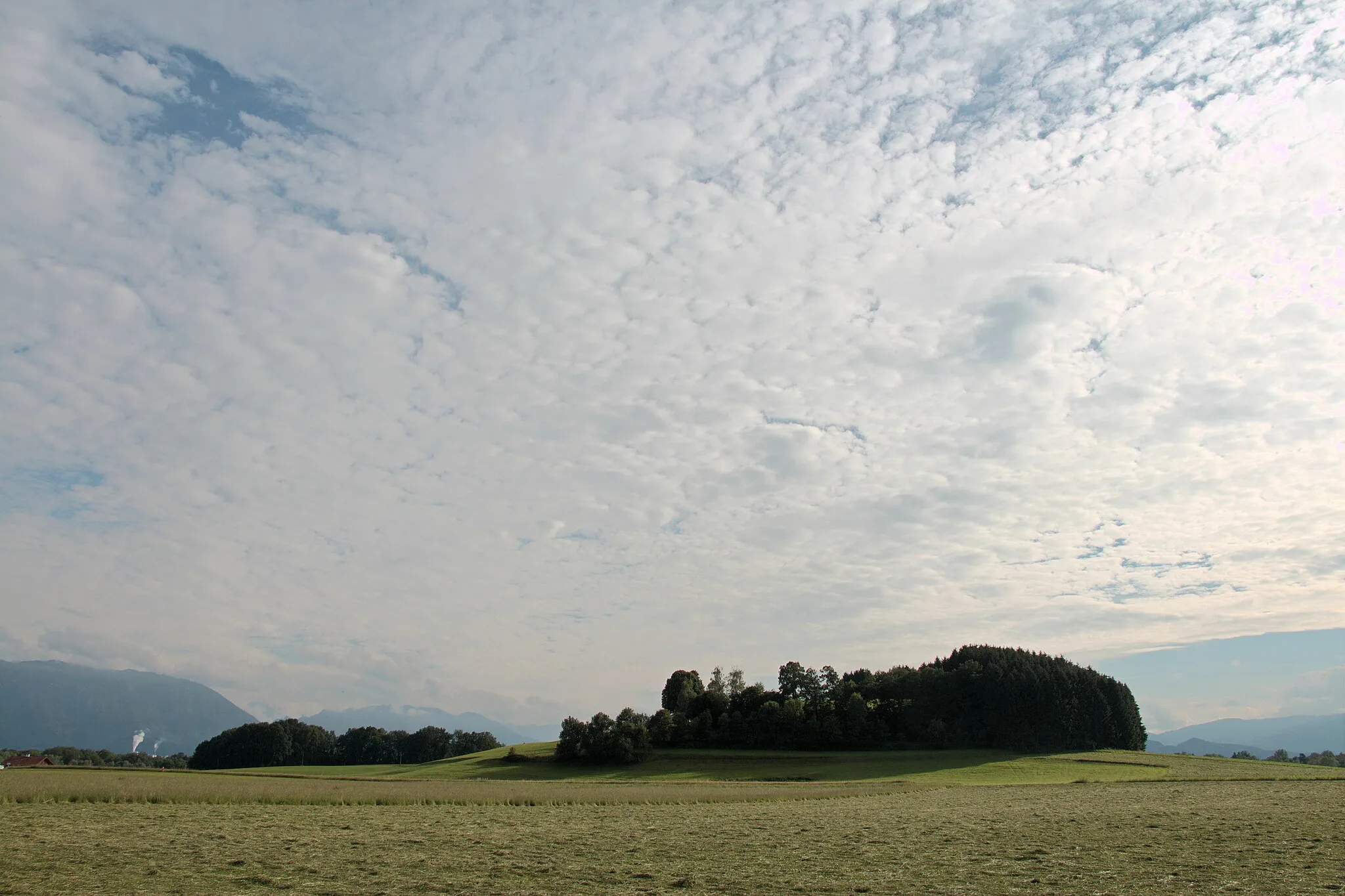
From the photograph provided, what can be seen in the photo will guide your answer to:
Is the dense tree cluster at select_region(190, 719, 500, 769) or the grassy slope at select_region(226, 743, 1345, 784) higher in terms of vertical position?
the dense tree cluster at select_region(190, 719, 500, 769)

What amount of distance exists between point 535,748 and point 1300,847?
114 m

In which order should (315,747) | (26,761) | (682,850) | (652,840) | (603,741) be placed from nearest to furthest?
(682,850)
(652,840)
(603,741)
(26,761)
(315,747)

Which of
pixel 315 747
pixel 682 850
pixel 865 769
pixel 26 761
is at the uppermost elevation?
pixel 315 747

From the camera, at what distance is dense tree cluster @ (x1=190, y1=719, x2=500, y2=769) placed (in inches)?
6122

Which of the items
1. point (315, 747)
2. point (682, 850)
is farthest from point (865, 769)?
point (315, 747)

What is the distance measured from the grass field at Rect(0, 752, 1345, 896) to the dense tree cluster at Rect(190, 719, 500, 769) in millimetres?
114332

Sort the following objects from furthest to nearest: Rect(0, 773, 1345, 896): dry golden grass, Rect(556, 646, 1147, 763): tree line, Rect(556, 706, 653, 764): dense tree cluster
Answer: Rect(556, 646, 1147, 763): tree line < Rect(556, 706, 653, 764): dense tree cluster < Rect(0, 773, 1345, 896): dry golden grass

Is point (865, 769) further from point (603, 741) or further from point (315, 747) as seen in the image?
point (315, 747)

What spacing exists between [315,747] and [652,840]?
159448mm

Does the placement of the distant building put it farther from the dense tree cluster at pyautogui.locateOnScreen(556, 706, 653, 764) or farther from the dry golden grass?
the dry golden grass

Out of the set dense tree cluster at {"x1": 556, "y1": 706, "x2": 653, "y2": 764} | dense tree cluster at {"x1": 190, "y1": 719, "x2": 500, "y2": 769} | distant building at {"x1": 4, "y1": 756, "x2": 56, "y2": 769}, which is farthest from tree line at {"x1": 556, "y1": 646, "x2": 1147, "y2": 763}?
distant building at {"x1": 4, "y1": 756, "x2": 56, "y2": 769}

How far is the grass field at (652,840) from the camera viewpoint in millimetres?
19750

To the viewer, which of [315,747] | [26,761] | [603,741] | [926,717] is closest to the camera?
[603,741]

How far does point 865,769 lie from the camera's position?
294 feet
